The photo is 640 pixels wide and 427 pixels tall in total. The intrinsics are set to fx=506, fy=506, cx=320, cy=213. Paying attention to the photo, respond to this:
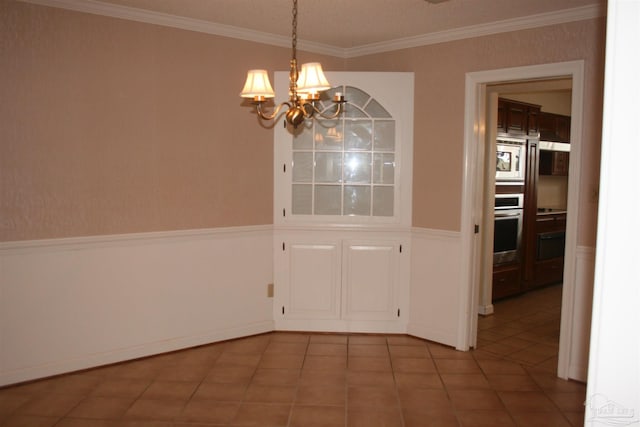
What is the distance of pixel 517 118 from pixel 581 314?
2.68 m

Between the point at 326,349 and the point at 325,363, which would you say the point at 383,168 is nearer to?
the point at 326,349

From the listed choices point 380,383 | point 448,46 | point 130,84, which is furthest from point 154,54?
point 380,383

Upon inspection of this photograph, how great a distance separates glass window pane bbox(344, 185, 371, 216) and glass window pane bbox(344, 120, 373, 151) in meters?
0.33

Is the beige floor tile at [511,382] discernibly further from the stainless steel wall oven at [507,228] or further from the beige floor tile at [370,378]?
the stainless steel wall oven at [507,228]

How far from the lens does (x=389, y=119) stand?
4.20m

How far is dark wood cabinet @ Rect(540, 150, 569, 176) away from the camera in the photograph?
6087 millimetres

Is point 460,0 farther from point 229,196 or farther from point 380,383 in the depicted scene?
point 380,383

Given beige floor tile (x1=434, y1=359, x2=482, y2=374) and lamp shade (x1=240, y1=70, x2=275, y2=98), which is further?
beige floor tile (x1=434, y1=359, x2=482, y2=374)

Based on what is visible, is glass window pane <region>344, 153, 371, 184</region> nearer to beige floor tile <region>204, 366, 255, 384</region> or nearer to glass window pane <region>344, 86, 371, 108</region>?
glass window pane <region>344, 86, 371, 108</region>

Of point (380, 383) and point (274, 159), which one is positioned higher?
point (274, 159)

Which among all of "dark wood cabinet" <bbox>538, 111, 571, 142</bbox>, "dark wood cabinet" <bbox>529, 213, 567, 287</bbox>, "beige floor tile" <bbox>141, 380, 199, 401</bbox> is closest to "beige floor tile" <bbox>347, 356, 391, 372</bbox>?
"beige floor tile" <bbox>141, 380, 199, 401</bbox>

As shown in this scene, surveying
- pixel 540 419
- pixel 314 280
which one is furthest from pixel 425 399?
pixel 314 280

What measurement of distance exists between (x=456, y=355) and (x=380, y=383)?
824 millimetres

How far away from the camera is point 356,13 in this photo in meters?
3.48
